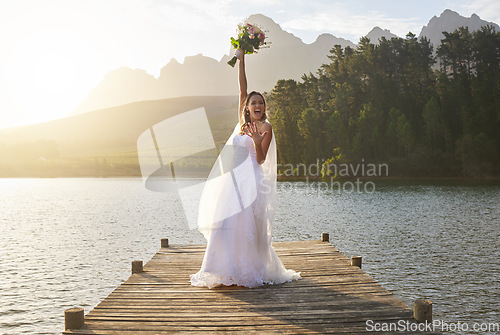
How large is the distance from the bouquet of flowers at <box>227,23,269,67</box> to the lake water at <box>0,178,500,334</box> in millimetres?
7823

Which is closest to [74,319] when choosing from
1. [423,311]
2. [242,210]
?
[242,210]

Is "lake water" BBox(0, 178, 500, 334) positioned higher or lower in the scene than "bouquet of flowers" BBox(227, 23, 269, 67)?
lower

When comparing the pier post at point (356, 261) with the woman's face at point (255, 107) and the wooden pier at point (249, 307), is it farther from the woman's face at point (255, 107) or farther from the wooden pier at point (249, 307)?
the woman's face at point (255, 107)

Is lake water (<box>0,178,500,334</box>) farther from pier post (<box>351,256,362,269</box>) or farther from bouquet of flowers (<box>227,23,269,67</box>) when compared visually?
bouquet of flowers (<box>227,23,269,67</box>)

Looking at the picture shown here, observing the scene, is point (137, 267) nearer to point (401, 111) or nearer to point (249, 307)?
point (249, 307)

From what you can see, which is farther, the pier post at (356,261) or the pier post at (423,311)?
the pier post at (356,261)

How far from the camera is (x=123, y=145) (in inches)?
6594

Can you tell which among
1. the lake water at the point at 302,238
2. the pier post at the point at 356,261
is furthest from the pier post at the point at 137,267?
the pier post at the point at 356,261

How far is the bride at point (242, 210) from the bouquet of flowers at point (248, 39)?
4.45 ft

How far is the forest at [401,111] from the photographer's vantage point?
73938 millimetres

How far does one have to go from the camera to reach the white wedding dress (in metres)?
8.07

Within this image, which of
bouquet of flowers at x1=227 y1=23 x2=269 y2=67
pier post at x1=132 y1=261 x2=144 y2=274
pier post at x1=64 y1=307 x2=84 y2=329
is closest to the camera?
pier post at x1=64 y1=307 x2=84 y2=329

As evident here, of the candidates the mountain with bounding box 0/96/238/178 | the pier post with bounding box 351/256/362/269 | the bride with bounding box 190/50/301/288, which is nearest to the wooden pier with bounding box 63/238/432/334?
the pier post with bounding box 351/256/362/269

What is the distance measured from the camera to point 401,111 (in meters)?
81.1
